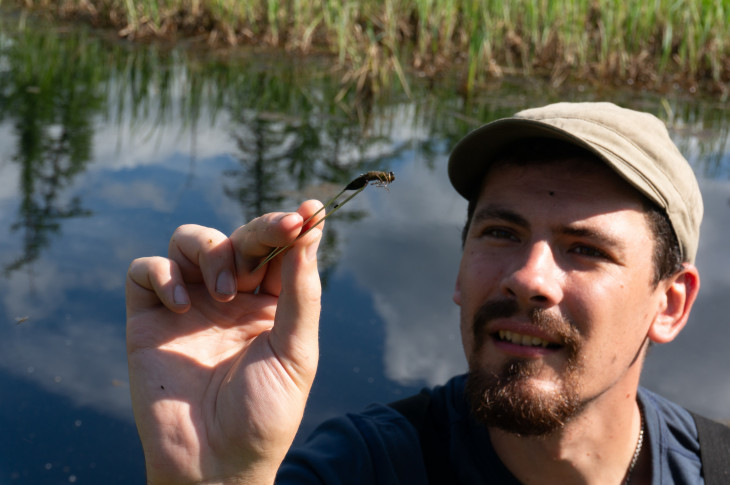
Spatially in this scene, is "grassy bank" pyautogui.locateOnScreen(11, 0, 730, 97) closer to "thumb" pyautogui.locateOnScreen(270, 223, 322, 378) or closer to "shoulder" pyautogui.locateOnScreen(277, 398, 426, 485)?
"shoulder" pyautogui.locateOnScreen(277, 398, 426, 485)

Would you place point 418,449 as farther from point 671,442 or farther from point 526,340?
point 671,442

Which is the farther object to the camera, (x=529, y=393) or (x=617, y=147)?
(x=617, y=147)

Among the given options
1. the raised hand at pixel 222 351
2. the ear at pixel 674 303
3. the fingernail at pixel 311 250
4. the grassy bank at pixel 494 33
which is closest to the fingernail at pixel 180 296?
the raised hand at pixel 222 351

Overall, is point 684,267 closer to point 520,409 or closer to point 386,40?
point 520,409

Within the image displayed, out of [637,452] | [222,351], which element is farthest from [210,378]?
[637,452]

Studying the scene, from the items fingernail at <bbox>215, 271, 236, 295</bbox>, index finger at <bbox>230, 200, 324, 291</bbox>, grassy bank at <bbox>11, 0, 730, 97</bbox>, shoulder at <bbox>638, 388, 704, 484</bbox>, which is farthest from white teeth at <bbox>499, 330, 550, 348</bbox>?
grassy bank at <bbox>11, 0, 730, 97</bbox>

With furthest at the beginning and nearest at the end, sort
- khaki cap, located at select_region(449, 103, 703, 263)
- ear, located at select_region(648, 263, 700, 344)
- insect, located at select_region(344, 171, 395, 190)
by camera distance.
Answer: ear, located at select_region(648, 263, 700, 344) → khaki cap, located at select_region(449, 103, 703, 263) → insect, located at select_region(344, 171, 395, 190)
